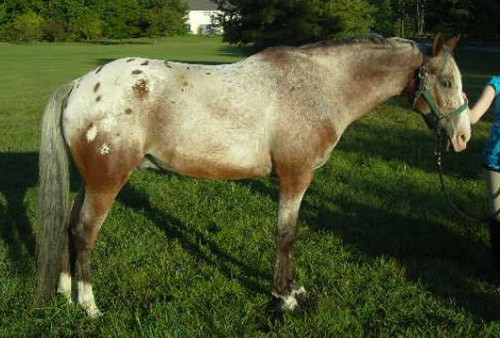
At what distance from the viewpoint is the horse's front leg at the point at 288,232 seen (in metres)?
4.11

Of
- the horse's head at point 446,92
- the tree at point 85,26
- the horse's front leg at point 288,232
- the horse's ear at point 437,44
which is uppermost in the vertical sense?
the horse's ear at point 437,44

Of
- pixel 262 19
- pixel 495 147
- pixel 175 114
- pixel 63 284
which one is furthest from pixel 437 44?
pixel 262 19

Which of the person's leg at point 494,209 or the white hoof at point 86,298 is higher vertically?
the person's leg at point 494,209

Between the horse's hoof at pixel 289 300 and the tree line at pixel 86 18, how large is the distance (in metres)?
70.0

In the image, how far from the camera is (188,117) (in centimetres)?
383

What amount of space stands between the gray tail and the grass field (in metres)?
0.32

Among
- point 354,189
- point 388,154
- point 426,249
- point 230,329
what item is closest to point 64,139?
point 230,329

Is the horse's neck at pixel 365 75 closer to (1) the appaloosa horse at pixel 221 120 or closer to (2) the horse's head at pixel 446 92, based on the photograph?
(1) the appaloosa horse at pixel 221 120

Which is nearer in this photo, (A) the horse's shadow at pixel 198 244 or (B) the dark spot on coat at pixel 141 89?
→ (B) the dark spot on coat at pixel 141 89

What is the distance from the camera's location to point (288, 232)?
423 cm

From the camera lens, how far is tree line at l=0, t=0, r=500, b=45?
2616 centimetres

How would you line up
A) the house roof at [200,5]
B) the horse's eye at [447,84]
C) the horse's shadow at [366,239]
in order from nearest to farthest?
the horse's eye at [447,84]
the horse's shadow at [366,239]
the house roof at [200,5]

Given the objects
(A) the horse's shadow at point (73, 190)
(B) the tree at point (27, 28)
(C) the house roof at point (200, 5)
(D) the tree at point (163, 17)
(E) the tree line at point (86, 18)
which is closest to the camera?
(A) the horse's shadow at point (73, 190)

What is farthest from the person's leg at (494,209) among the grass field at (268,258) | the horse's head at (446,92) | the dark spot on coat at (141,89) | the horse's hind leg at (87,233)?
the horse's hind leg at (87,233)
